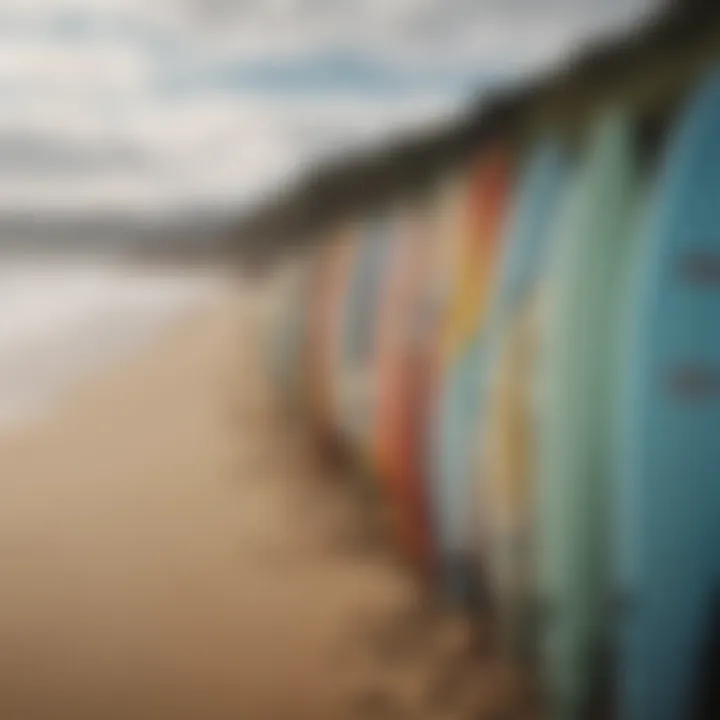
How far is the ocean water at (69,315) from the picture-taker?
4.53 ft

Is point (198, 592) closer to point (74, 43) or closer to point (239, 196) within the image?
point (239, 196)

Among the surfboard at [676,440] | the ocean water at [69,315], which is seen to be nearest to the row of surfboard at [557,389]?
the surfboard at [676,440]

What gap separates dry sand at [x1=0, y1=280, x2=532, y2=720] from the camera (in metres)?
1.38

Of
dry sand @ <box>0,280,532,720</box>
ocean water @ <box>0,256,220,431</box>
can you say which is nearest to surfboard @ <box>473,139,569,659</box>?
dry sand @ <box>0,280,532,720</box>

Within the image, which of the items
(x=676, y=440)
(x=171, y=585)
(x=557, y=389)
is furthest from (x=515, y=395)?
(x=171, y=585)

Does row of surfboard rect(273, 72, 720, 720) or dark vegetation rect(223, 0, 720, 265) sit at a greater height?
dark vegetation rect(223, 0, 720, 265)

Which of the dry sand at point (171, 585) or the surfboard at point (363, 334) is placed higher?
the surfboard at point (363, 334)

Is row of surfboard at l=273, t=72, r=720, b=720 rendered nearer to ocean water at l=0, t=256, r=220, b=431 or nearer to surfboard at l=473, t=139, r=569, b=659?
surfboard at l=473, t=139, r=569, b=659

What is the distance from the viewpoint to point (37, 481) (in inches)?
54.6

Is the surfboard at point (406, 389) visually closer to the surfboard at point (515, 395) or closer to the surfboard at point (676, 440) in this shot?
the surfboard at point (515, 395)

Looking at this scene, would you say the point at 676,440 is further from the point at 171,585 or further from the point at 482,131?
the point at 171,585

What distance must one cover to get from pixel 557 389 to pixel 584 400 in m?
0.03

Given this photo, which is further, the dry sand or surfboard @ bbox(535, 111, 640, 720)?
the dry sand

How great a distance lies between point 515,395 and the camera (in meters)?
1.33
